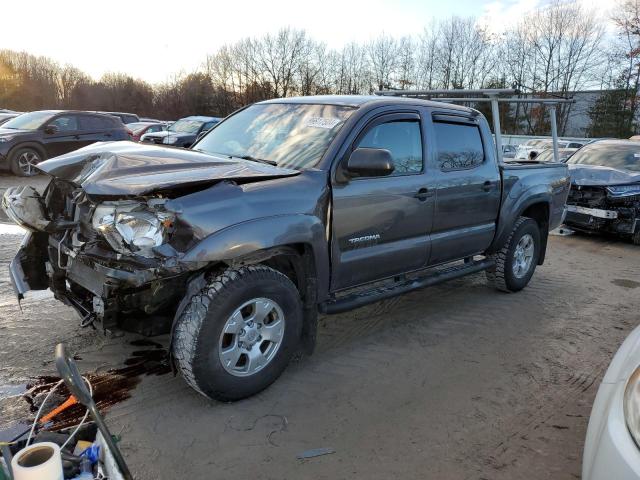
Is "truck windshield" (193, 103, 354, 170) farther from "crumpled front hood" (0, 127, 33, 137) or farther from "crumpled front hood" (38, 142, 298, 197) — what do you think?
"crumpled front hood" (0, 127, 33, 137)

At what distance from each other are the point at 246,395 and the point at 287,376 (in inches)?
18.0

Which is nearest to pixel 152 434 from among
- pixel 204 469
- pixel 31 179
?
pixel 204 469

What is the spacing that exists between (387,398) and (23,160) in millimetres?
11897

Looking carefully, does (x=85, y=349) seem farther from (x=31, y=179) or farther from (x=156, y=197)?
(x=31, y=179)

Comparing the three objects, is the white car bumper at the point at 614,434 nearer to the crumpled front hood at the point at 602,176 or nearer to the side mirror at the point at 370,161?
the side mirror at the point at 370,161

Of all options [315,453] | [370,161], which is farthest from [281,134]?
[315,453]

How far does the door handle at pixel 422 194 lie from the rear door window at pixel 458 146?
34 cm

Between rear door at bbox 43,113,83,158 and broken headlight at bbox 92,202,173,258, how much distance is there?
10858 mm

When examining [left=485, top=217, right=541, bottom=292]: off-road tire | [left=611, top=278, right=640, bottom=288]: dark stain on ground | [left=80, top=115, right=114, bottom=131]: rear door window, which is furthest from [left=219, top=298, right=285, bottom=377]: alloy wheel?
[left=80, top=115, right=114, bottom=131]: rear door window

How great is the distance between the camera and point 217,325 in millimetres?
3004

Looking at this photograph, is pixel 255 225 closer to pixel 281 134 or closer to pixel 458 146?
pixel 281 134

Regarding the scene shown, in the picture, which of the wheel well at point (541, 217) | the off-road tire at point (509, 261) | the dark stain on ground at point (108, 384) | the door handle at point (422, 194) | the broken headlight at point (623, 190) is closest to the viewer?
the dark stain on ground at point (108, 384)

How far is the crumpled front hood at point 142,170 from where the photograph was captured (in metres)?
2.91

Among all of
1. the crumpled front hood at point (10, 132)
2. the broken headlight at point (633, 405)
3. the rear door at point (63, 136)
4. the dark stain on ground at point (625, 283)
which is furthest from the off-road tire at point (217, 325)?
the crumpled front hood at point (10, 132)
